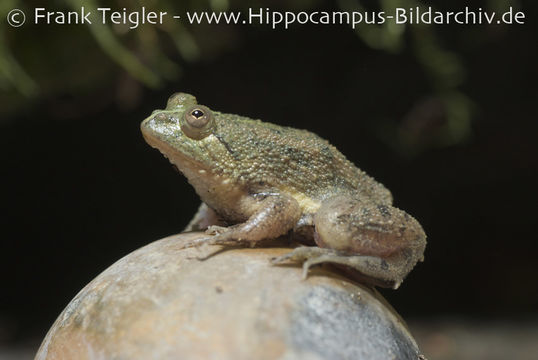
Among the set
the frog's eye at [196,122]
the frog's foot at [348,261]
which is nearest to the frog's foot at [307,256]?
the frog's foot at [348,261]

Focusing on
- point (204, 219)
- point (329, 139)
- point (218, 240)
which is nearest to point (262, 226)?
point (218, 240)

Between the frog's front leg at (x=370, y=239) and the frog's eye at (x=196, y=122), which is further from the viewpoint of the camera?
the frog's eye at (x=196, y=122)

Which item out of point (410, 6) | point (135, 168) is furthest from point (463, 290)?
point (135, 168)

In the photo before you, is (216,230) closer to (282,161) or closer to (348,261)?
(282,161)

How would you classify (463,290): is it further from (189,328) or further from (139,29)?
(189,328)

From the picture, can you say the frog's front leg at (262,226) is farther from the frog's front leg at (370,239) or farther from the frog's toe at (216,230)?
the frog's front leg at (370,239)

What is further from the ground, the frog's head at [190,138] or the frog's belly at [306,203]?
the frog's head at [190,138]

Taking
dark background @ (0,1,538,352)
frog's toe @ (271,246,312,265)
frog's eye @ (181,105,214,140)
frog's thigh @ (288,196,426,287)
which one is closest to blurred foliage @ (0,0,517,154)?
dark background @ (0,1,538,352)
